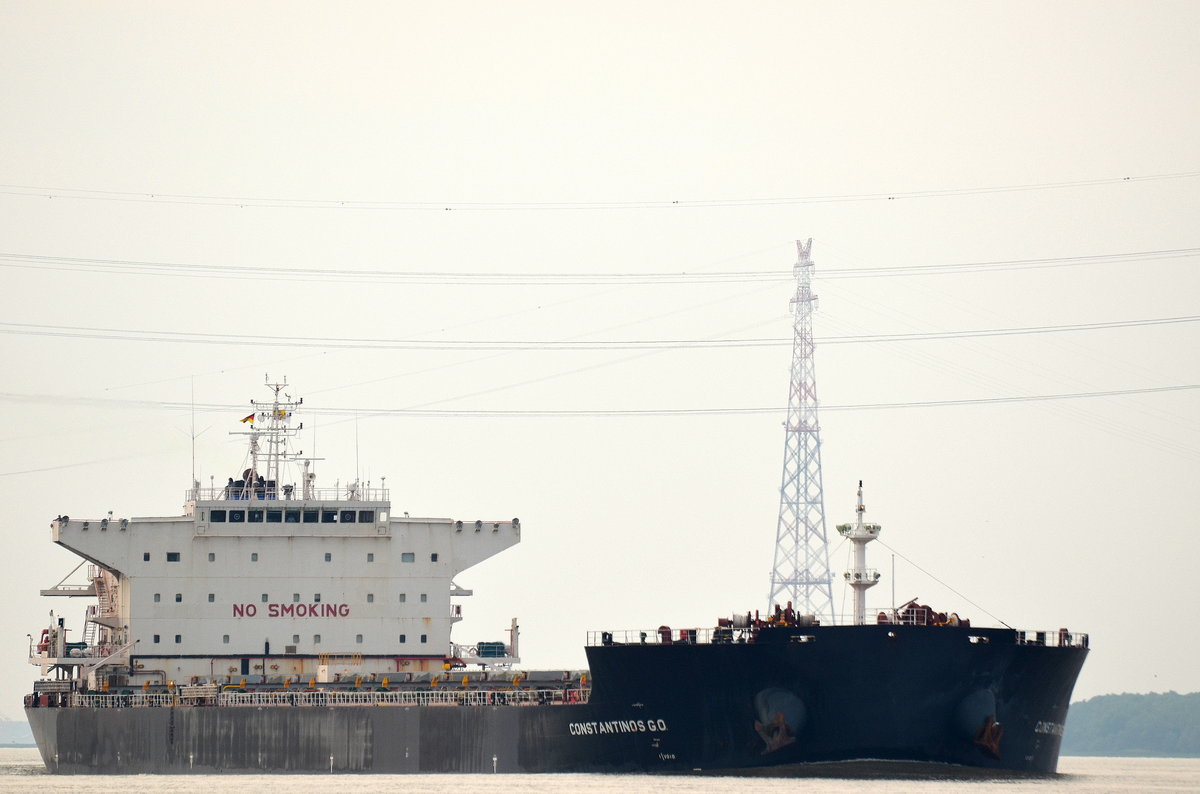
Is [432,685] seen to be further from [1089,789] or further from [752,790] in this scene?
[1089,789]

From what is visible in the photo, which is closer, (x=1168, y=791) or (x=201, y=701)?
(x=1168, y=791)

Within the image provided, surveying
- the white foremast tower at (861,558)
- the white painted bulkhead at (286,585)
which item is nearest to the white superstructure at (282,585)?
the white painted bulkhead at (286,585)

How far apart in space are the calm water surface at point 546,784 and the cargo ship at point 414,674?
0.79m

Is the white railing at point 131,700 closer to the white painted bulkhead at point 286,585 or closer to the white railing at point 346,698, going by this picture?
the white railing at point 346,698

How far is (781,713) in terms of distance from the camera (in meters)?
53.5

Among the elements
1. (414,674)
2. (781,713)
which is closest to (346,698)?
(414,674)

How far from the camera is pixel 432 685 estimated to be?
63.3 meters

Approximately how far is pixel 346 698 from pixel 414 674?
88.6 inches

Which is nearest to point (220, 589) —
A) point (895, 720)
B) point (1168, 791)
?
point (895, 720)

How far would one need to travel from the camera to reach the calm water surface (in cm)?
5091

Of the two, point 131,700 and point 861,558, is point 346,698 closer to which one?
point 131,700

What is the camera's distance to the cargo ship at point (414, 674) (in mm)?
53062

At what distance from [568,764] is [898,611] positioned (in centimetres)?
1060

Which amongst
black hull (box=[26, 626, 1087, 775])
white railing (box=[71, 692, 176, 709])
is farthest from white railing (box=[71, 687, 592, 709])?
black hull (box=[26, 626, 1087, 775])
